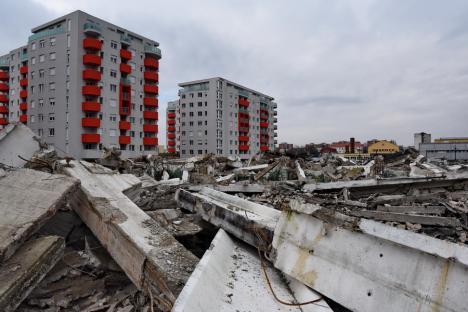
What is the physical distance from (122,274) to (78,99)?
35.6 metres

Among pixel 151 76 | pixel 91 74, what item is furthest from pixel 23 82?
pixel 151 76

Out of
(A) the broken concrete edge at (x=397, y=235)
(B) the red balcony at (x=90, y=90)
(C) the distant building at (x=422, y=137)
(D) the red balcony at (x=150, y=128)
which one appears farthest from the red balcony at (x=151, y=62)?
(A) the broken concrete edge at (x=397, y=235)

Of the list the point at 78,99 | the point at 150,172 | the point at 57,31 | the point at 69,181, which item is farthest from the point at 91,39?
the point at 69,181

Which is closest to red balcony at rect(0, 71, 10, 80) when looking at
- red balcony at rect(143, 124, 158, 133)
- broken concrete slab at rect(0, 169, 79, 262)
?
red balcony at rect(143, 124, 158, 133)

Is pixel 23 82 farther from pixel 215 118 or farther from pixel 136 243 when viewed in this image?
pixel 136 243

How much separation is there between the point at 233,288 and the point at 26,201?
2568 millimetres

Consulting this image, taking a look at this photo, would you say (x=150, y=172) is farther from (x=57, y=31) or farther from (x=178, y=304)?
(x=57, y=31)

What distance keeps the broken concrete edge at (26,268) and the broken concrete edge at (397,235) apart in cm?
254

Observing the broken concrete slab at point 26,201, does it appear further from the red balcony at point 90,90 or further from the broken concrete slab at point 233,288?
the red balcony at point 90,90

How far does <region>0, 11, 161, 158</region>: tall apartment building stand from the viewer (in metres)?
34.1

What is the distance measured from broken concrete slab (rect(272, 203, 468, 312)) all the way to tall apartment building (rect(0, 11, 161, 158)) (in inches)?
1387

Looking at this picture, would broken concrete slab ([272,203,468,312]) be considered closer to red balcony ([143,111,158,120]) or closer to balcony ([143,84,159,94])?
red balcony ([143,111,158,120])

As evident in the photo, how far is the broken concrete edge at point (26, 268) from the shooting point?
2.47m

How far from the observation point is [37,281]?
2.78 metres
